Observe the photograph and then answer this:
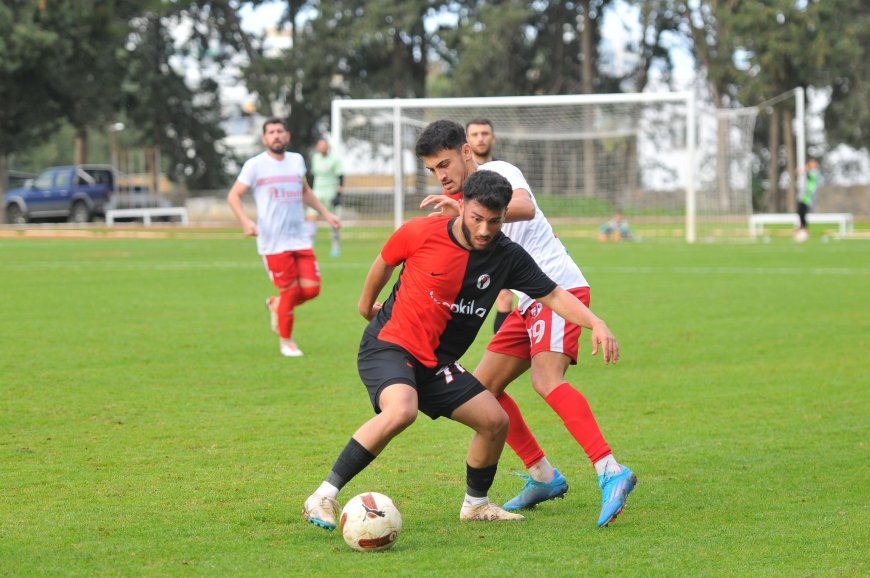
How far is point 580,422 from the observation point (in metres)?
5.48

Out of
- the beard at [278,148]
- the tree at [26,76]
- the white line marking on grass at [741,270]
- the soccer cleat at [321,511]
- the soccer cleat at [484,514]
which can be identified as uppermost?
the tree at [26,76]

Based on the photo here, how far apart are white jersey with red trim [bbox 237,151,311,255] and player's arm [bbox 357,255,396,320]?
5.49m

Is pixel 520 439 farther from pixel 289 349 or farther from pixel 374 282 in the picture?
pixel 289 349

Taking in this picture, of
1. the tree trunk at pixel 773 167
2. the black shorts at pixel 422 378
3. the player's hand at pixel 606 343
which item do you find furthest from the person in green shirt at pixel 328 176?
the tree trunk at pixel 773 167

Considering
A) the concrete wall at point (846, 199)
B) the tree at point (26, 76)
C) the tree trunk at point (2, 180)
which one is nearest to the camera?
the tree at point (26, 76)

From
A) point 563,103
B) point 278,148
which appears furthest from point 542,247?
point 563,103

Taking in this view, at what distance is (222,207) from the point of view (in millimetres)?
47969

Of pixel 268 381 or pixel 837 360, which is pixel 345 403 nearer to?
pixel 268 381

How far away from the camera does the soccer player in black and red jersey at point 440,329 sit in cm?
496

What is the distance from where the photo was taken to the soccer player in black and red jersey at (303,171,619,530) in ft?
16.3

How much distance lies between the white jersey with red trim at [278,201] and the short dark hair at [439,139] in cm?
557

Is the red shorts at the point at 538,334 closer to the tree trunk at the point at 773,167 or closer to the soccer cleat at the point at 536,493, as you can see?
the soccer cleat at the point at 536,493

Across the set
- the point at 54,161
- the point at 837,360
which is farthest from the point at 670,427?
the point at 54,161

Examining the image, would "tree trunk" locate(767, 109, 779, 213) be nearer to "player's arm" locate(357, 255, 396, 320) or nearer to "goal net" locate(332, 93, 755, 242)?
"goal net" locate(332, 93, 755, 242)
